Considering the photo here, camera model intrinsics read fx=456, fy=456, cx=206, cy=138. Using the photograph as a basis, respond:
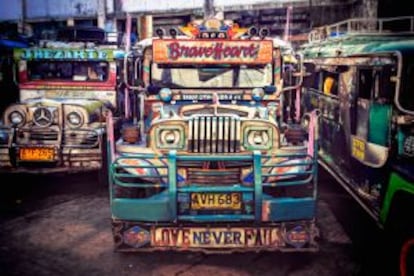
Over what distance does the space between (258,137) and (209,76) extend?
1.43 meters

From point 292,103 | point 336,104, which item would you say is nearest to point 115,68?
point 292,103

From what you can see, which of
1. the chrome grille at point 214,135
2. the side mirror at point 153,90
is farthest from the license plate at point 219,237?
the side mirror at point 153,90

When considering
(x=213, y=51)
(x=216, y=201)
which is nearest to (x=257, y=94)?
(x=213, y=51)

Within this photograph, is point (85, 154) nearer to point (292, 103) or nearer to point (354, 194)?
point (292, 103)

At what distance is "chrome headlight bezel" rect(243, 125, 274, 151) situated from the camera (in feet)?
16.8

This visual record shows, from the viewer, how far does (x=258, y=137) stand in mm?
5160

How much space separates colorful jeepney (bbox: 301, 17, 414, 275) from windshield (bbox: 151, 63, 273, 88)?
1341 mm

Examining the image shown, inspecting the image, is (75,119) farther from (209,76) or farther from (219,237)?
(219,237)

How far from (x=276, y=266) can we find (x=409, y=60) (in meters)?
2.60

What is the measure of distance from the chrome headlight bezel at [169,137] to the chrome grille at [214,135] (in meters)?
0.11

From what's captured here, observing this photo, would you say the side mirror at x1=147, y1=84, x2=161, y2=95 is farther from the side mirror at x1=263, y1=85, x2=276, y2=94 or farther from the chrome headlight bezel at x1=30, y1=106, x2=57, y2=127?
the chrome headlight bezel at x1=30, y1=106, x2=57, y2=127

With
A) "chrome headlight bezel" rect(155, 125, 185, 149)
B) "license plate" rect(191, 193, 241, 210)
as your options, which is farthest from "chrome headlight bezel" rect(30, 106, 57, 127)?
"license plate" rect(191, 193, 241, 210)

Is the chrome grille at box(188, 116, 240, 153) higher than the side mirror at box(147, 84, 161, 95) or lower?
lower

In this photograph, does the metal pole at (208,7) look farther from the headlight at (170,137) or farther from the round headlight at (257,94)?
the headlight at (170,137)
